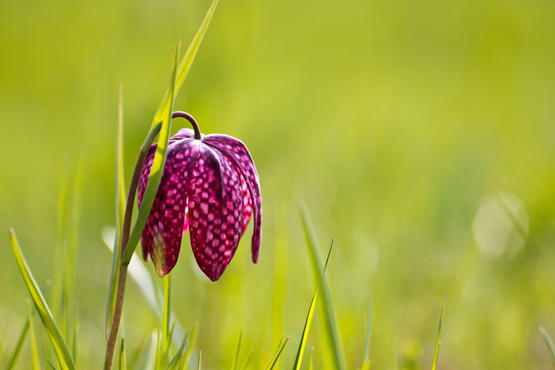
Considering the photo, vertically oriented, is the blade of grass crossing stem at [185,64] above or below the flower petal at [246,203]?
above

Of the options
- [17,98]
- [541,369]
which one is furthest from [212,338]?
[17,98]

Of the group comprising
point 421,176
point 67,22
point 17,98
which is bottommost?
point 421,176

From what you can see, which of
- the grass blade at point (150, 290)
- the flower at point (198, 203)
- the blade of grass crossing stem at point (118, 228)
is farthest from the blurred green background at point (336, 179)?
the flower at point (198, 203)

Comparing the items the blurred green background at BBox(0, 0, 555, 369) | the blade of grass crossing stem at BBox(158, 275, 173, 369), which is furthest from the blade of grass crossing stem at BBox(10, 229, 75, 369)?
the blurred green background at BBox(0, 0, 555, 369)

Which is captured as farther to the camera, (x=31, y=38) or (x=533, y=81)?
(x=31, y=38)

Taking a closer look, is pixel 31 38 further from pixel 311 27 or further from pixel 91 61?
pixel 311 27

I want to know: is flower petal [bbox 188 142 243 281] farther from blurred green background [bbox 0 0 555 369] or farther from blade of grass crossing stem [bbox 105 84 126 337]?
blurred green background [bbox 0 0 555 369]

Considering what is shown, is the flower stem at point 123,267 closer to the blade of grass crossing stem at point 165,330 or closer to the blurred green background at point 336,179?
the blade of grass crossing stem at point 165,330

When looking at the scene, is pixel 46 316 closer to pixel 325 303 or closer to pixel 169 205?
pixel 169 205
